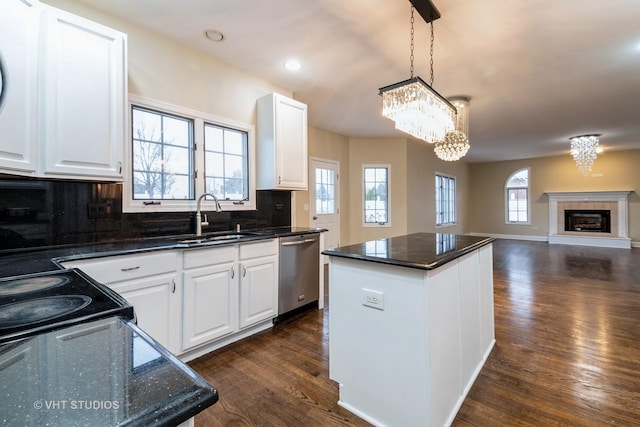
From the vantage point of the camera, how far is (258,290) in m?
2.75

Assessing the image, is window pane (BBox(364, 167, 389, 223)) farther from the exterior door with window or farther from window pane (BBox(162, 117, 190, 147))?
window pane (BBox(162, 117, 190, 147))

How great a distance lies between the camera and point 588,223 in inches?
333

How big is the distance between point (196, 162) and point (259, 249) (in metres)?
1.06

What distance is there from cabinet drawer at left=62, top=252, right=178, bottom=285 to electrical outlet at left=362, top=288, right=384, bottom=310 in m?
1.41

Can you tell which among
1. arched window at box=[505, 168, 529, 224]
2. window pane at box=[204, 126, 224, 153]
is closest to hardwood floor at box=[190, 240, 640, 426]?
window pane at box=[204, 126, 224, 153]

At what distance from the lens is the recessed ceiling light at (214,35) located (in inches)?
102

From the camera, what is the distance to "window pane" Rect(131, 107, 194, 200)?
2.57 metres

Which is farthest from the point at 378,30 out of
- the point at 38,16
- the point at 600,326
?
the point at 600,326

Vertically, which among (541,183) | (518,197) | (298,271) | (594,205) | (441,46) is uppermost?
(441,46)

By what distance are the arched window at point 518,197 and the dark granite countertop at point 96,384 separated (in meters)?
11.0

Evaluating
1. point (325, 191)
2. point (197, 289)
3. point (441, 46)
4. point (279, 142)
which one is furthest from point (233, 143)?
point (325, 191)

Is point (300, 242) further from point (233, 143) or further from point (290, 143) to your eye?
point (233, 143)

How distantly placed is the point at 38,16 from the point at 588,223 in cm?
1151

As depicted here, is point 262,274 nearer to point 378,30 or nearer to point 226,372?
point 226,372
